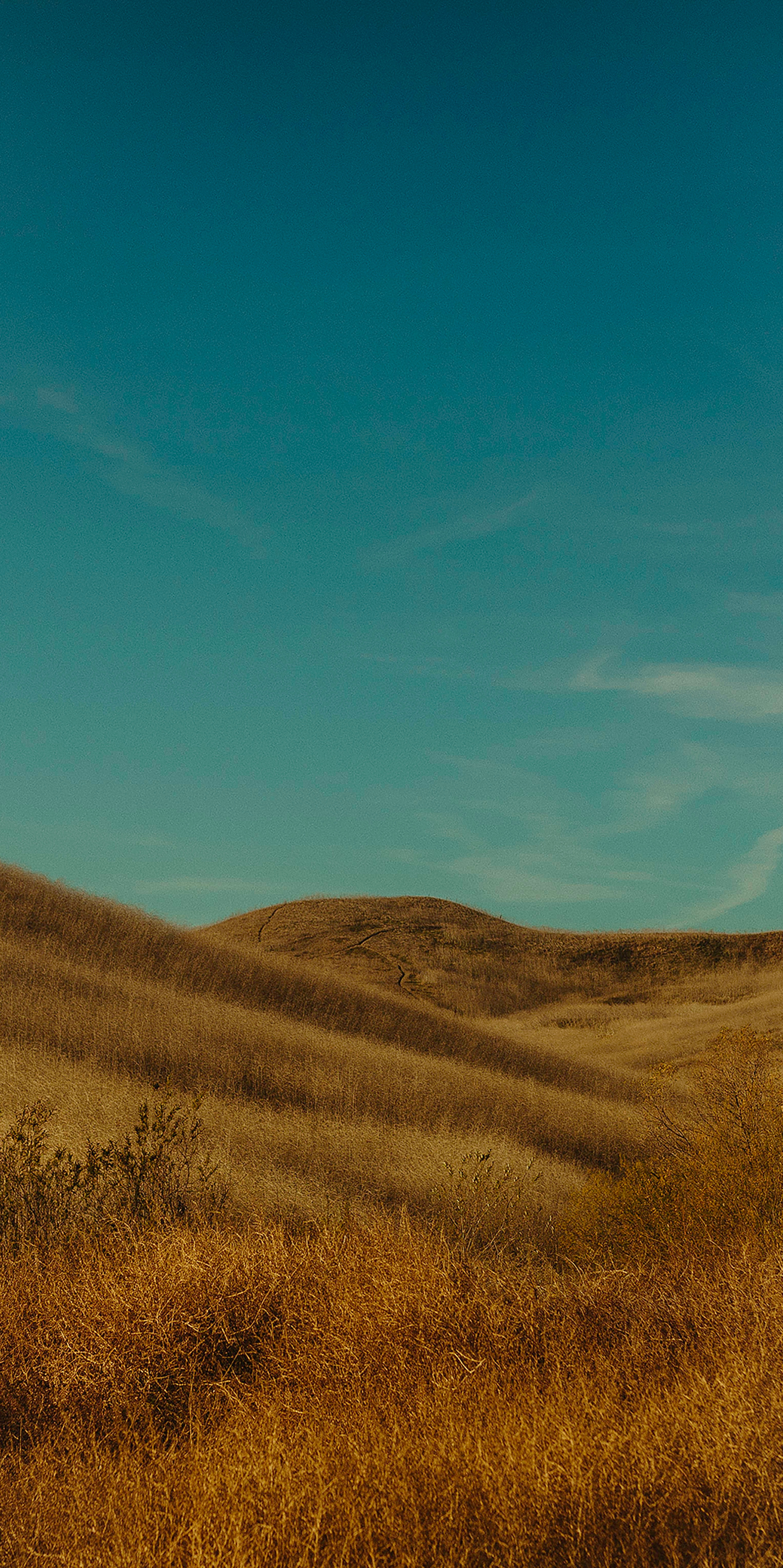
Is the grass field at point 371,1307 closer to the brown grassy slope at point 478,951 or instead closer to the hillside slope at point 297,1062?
the hillside slope at point 297,1062

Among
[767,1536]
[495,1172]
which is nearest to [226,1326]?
[767,1536]

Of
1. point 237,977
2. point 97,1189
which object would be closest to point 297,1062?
point 97,1189

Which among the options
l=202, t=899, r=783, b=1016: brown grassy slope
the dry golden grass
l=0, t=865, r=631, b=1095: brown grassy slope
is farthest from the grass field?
l=202, t=899, r=783, b=1016: brown grassy slope

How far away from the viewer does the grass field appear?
3.28 meters

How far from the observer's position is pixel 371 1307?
511cm

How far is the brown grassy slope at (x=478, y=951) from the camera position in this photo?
4144 cm

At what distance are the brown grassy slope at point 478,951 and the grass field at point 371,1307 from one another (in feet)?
78.4

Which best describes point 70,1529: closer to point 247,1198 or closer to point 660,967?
point 247,1198

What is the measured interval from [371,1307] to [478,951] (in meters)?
41.5

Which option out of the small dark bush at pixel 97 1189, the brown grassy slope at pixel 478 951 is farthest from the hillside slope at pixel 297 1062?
the brown grassy slope at pixel 478 951

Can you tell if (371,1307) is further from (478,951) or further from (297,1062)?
(478,951)

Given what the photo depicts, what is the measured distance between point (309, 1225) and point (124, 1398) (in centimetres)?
331

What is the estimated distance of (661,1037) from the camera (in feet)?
97.2

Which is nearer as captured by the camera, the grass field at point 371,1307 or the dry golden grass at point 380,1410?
the dry golden grass at point 380,1410
